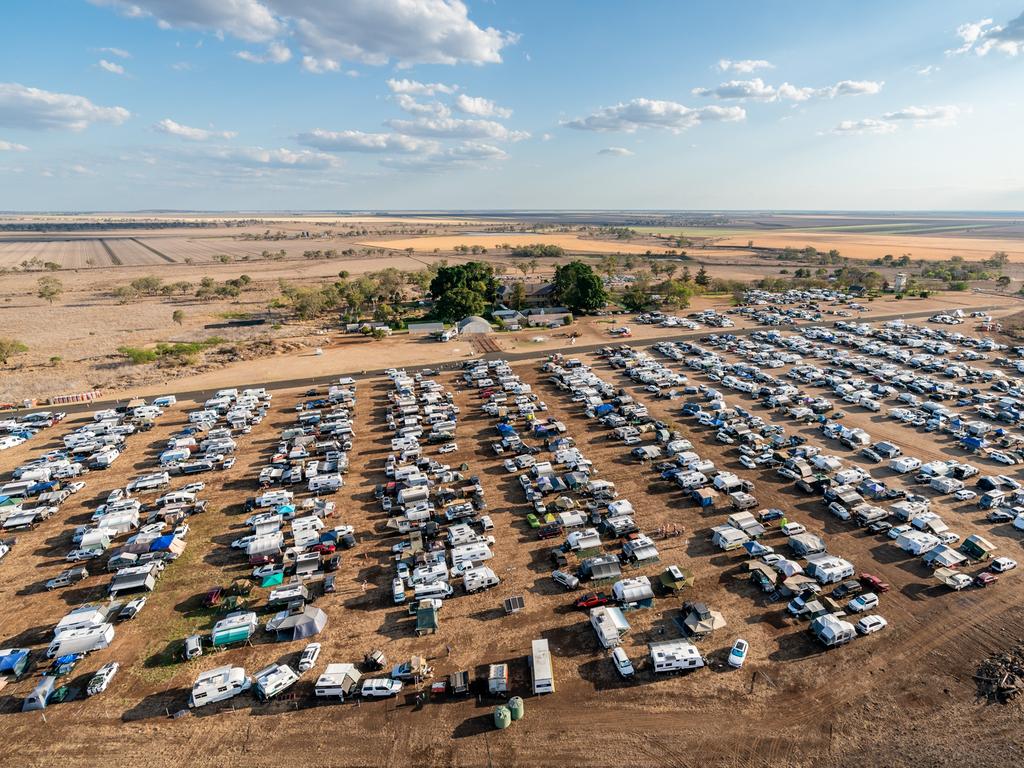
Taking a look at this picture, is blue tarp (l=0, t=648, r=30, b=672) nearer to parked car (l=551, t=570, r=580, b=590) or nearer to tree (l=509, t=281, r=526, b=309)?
parked car (l=551, t=570, r=580, b=590)

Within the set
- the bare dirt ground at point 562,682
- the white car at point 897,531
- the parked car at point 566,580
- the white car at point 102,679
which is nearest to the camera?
the bare dirt ground at point 562,682

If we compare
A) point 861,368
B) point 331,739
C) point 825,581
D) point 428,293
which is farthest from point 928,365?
point 428,293

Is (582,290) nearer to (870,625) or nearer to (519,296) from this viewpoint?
(519,296)

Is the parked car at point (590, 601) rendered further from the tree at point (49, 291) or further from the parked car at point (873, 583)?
the tree at point (49, 291)

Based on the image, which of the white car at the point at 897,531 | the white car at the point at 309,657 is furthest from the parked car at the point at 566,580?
the white car at the point at 897,531

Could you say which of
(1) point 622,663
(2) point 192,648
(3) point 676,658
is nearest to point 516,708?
(1) point 622,663

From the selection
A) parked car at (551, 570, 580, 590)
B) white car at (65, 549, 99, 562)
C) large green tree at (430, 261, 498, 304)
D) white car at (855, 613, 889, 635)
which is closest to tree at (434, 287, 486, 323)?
large green tree at (430, 261, 498, 304)
